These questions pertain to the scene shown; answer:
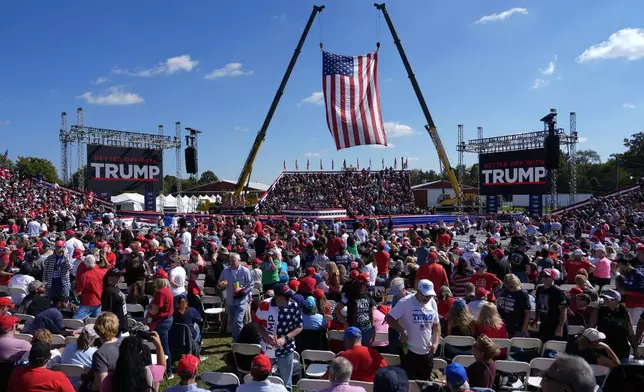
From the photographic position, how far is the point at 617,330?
517 centimetres

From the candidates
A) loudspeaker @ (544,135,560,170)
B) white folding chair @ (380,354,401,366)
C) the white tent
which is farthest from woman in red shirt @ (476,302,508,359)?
the white tent

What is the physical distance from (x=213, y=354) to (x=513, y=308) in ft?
15.3

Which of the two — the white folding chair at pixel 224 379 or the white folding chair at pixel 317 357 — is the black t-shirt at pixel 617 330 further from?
the white folding chair at pixel 224 379

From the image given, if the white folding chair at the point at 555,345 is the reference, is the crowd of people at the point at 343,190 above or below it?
above

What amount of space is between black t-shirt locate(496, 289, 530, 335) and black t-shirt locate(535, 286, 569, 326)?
0.65 ft

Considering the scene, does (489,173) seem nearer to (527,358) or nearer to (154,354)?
(527,358)

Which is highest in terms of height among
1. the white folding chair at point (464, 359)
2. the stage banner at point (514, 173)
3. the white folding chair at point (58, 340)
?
the stage banner at point (514, 173)

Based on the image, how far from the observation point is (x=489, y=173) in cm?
3556

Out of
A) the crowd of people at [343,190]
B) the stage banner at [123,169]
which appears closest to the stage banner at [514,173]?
the crowd of people at [343,190]

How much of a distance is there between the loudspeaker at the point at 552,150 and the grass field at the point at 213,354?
28230 mm

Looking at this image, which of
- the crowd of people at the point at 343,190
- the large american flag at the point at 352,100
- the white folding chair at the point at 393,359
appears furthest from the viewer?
the crowd of people at the point at 343,190

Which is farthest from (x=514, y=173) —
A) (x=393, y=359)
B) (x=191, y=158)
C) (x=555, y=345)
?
(x=393, y=359)

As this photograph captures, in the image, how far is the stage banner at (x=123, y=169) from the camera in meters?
36.3

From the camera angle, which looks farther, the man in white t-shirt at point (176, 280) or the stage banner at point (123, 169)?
the stage banner at point (123, 169)
